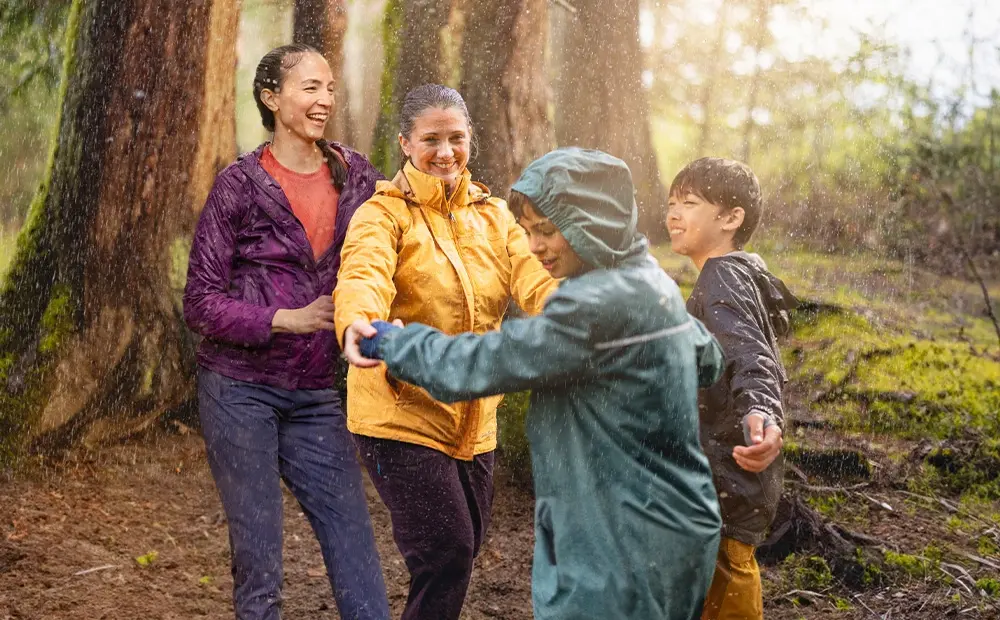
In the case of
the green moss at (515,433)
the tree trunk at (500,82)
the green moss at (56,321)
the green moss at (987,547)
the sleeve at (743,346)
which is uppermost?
the tree trunk at (500,82)

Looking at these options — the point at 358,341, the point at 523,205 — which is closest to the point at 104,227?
the point at 358,341

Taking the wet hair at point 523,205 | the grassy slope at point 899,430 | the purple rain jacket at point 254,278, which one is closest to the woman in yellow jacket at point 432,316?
the purple rain jacket at point 254,278

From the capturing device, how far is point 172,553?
521 cm

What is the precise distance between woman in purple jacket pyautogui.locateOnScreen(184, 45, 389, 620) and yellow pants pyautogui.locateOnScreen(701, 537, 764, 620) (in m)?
1.19

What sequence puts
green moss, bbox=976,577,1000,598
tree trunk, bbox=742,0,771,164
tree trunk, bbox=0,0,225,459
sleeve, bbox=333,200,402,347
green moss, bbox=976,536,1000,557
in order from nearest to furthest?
sleeve, bbox=333,200,402,347, green moss, bbox=976,577,1000,598, green moss, bbox=976,536,1000,557, tree trunk, bbox=0,0,225,459, tree trunk, bbox=742,0,771,164

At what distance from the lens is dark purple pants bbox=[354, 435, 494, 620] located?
329 centimetres

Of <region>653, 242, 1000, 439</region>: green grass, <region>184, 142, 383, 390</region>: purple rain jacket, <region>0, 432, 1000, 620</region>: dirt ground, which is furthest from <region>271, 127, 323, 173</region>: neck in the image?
<region>653, 242, 1000, 439</region>: green grass

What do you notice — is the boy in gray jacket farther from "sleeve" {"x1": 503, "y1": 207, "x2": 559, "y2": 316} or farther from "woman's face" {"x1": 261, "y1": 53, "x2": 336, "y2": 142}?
"woman's face" {"x1": 261, "y1": 53, "x2": 336, "y2": 142}

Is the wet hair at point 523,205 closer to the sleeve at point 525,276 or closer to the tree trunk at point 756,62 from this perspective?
the sleeve at point 525,276

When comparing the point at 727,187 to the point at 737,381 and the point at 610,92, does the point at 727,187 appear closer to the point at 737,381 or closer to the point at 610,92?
the point at 737,381

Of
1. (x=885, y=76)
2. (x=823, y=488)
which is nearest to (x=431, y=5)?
(x=823, y=488)

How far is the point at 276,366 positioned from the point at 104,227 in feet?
9.51

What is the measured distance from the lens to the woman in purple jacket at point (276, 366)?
135 inches

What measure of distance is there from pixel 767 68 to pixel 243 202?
12.5 metres
